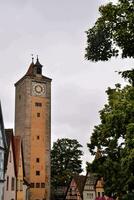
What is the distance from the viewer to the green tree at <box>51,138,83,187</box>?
110m

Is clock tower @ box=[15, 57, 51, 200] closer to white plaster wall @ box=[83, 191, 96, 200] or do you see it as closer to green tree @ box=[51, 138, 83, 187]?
white plaster wall @ box=[83, 191, 96, 200]

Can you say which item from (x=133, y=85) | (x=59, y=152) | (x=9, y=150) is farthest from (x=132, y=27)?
(x=59, y=152)

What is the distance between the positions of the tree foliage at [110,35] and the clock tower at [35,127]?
3090 inches

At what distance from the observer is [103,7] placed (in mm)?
17141

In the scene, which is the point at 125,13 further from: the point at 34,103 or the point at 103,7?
the point at 34,103

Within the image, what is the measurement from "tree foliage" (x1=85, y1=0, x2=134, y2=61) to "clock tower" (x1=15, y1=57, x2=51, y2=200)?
258ft

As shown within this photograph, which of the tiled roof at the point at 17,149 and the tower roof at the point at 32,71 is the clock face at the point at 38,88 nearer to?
the tower roof at the point at 32,71

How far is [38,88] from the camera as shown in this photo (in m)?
101

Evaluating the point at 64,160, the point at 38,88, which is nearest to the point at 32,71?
the point at 38,88

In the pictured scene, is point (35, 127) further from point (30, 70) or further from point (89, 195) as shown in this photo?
point (89, 195)

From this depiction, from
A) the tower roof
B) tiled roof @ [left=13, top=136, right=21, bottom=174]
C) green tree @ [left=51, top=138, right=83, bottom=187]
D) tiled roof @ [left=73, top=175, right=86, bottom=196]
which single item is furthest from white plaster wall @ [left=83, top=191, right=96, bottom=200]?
tiled roof @ [left=13, top=136, right=21, bottom=174]

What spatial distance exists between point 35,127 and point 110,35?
81.8m

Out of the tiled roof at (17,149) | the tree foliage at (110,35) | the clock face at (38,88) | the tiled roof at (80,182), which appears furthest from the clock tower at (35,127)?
the tree foliage at (110,35)

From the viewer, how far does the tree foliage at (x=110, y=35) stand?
16.4 m
